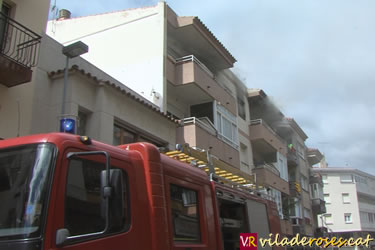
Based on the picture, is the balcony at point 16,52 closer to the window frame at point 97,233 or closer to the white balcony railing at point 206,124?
the window frame at point 97,233

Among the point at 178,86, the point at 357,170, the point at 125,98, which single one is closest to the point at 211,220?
the point at 125,98

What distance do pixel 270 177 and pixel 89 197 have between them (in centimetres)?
2108

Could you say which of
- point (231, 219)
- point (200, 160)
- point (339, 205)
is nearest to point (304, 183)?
point (339, 205)

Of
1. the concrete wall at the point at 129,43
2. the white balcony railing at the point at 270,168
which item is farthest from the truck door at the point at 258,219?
the white balcony railing at the point at 270,168

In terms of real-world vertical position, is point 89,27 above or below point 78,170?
above

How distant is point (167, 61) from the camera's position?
15.9 meters

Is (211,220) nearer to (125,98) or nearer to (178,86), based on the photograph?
(125,98)

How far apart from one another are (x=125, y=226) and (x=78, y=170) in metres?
0.77

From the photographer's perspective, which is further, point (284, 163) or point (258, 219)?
point (284, 163)

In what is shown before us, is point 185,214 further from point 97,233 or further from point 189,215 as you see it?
point 97,233

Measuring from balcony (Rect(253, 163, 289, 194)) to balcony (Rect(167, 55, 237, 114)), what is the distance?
6.09 meters

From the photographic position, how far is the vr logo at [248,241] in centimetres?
683

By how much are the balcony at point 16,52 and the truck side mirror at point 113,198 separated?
17.7 ft

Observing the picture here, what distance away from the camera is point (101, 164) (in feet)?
12.7
